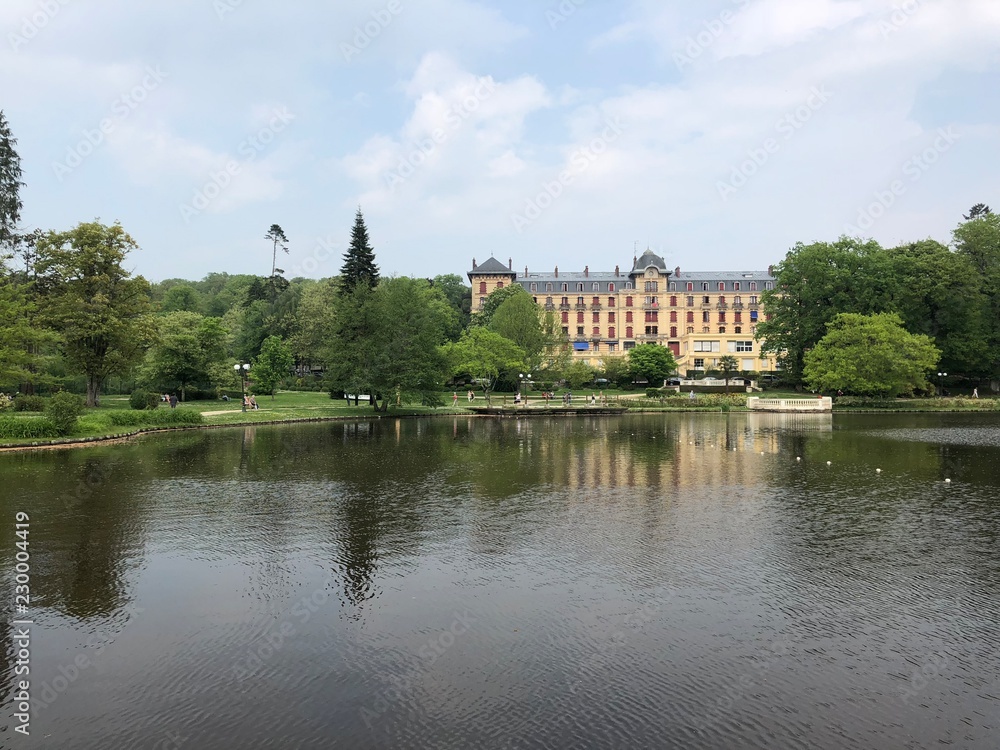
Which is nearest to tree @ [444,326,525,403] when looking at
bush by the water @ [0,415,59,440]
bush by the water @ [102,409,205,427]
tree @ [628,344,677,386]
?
tree @ [628,344,677,386]

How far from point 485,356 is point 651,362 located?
94.2 ft

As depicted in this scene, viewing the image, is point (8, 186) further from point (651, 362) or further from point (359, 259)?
point (651, 362)

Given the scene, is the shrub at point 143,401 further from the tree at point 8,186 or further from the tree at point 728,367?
the tree at point 728,367

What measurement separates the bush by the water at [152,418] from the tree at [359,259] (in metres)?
29.9

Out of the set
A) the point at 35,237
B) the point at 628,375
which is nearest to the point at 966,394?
the point at 628,375

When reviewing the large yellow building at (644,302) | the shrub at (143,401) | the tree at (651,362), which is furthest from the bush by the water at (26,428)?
the large yellow building at (644,302)

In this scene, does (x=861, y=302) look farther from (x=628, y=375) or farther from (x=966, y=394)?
(x=628, y=375)

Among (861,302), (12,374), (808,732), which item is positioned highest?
(861,302)

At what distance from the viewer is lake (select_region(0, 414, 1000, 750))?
6.26 m

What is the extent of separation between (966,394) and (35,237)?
8833cm

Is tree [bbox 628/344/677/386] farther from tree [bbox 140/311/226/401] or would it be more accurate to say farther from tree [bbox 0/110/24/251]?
tree [bbox 0/110/24/251]

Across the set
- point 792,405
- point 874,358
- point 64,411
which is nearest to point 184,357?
point 64,411

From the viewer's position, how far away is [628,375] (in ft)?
273

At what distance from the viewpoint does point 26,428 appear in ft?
88.3
